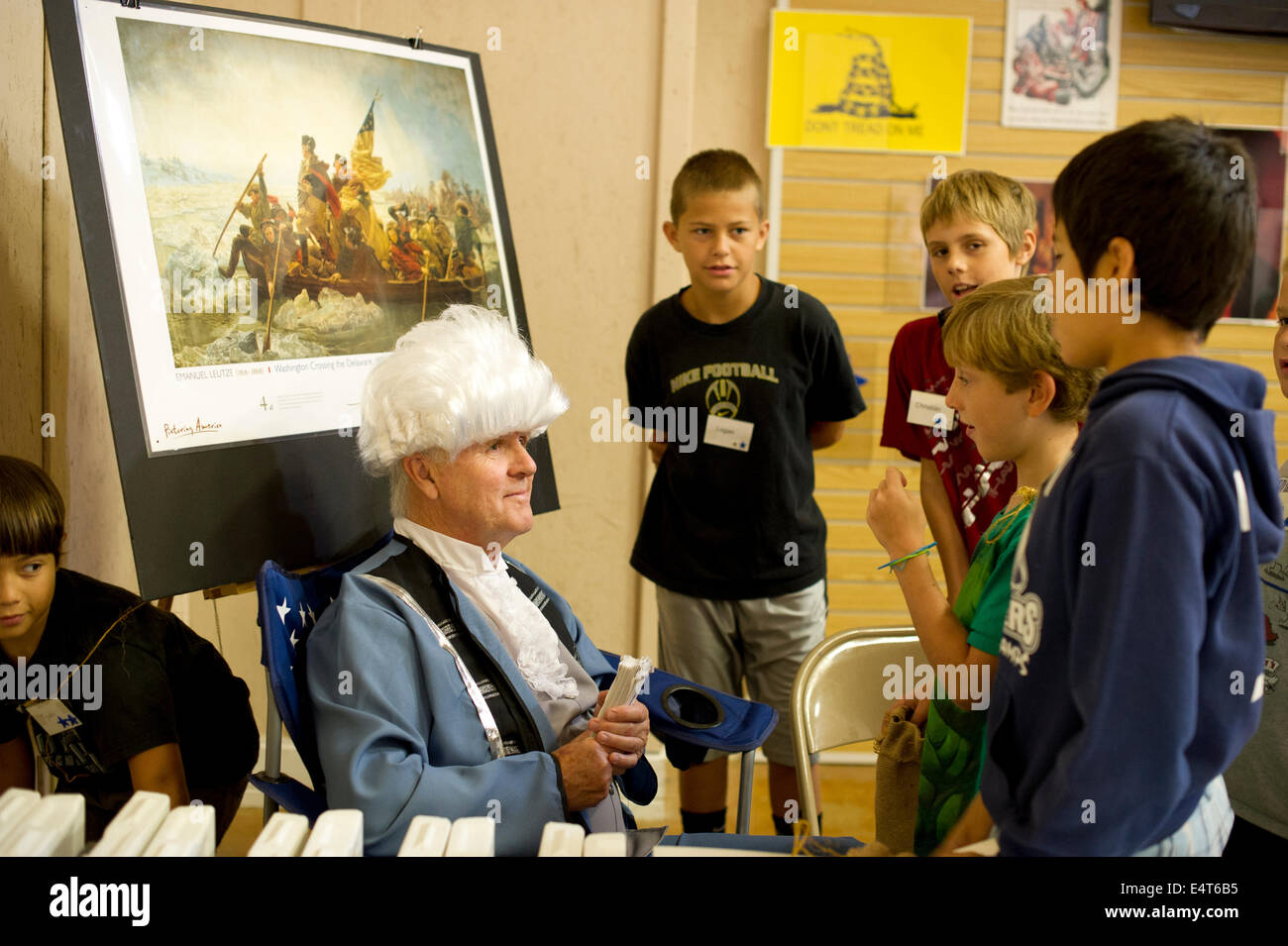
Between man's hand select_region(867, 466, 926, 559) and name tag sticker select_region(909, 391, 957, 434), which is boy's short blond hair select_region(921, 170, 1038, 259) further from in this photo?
man's hand select_region(867, 466, 926, 559)

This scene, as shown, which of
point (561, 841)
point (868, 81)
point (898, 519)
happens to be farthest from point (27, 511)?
point (868, 81)

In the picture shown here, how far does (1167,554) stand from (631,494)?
8.53 ft

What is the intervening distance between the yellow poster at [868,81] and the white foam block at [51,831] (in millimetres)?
3101

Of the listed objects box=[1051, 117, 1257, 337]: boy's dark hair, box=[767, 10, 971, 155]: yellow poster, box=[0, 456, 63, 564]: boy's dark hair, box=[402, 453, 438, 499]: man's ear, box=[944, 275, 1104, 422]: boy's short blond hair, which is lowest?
box=[0, 456, 63, 564]: boy's dark hair

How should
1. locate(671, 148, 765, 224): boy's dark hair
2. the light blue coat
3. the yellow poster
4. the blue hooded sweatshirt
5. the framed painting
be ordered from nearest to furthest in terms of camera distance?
the blue hooded sweatshirt → the light blue coat → the framed painting → locate(671, 148, 765, 224): boy's dark hair → the yellow poster

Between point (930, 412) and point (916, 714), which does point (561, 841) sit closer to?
point (916, 714)

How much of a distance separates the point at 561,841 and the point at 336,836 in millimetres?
271

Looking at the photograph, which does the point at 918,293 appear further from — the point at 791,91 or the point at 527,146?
the point at 527,146

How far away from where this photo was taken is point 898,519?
160 centimetres

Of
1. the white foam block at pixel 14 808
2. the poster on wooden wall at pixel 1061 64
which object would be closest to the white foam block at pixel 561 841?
the white foam block at pixel 14 808

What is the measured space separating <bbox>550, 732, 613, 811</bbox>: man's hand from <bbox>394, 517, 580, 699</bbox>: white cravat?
173 mm

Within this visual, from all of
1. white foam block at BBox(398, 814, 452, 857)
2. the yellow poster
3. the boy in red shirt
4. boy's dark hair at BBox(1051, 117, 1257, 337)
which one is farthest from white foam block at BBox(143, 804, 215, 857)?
the yellow poster

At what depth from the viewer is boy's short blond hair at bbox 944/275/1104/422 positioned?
4.85ft

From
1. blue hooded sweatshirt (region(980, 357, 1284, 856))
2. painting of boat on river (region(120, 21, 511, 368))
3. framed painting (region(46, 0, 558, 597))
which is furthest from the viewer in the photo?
painting of boat on river (region(120, 21, 511, 368))
